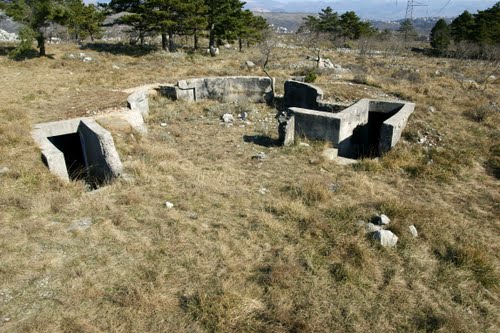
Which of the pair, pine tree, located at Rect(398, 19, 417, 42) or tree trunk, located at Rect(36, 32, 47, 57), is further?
pine tree, located at Rect(398, 19, 417, 42)

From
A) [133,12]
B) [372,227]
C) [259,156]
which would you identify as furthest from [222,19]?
[372,227]

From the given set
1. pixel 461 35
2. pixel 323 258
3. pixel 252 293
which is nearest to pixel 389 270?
pixel 323 258

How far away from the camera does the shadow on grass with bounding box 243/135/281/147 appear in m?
9.91

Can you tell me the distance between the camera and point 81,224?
5594mm

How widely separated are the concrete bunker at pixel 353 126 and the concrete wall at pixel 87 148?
14.9ft

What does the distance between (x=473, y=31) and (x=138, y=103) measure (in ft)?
127

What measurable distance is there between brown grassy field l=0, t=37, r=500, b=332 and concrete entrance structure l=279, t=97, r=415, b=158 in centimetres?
42

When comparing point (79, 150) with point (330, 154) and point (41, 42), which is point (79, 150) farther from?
point (41, 42)

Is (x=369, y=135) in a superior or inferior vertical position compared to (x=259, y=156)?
inferior

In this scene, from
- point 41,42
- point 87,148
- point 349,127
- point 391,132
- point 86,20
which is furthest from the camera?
point 86,20

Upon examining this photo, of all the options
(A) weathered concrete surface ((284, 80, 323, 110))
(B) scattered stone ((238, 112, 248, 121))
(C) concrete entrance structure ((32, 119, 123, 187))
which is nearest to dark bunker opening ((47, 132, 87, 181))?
(C) concrete entrance structure ((32, 119, 123, 187))

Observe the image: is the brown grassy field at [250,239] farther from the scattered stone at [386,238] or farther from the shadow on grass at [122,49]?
the shadow on grass at [122,49]

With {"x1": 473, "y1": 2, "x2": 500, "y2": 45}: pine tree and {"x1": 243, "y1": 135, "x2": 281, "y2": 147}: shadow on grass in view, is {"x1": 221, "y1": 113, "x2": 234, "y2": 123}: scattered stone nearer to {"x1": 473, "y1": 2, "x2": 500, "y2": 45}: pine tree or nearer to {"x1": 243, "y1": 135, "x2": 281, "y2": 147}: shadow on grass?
{"x1": 243, "y1": 135, "x2": 281, "y2": 147}: shadow on grass

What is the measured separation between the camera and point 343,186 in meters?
7.20
